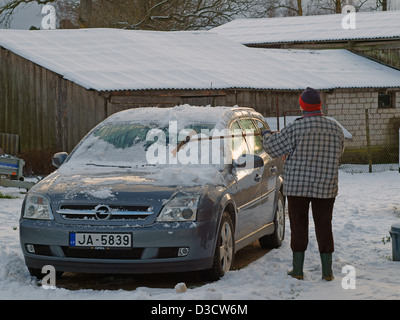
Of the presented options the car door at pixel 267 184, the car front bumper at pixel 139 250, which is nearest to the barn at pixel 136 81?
the car door at pixel 267 184

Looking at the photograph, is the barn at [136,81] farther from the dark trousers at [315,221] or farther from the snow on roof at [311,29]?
the dark trousers at [315,221]

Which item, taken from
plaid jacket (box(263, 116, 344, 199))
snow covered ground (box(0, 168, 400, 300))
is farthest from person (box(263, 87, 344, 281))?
snow covered ground (box(0, 168, 400, 300))

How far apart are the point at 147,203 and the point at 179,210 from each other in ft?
0.95

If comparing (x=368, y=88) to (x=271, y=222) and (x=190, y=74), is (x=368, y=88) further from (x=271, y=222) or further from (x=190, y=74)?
(x=271, y=222)

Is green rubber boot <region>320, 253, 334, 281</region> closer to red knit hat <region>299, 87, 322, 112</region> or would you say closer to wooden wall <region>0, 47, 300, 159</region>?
red knit hat <region>299, 87, 322, 112</region>

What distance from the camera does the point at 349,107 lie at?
1127 inches

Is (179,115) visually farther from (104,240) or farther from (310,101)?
(104,240)

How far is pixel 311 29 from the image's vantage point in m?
36.1

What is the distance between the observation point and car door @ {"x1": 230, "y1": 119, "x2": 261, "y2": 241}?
8102 mm

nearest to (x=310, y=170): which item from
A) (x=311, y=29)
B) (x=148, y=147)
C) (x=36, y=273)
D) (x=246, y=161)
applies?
(x=246, y=161)

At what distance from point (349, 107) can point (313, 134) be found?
21601 mm

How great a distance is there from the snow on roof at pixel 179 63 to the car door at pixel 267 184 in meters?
11.8

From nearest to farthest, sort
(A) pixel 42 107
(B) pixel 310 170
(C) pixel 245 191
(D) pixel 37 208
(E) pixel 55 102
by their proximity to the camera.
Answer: (D) pixel 37 208 → (B) pixel 310 170 → (C) pixel 245 191 → (E) pixel 55 102 → (A) pixel 42 107
